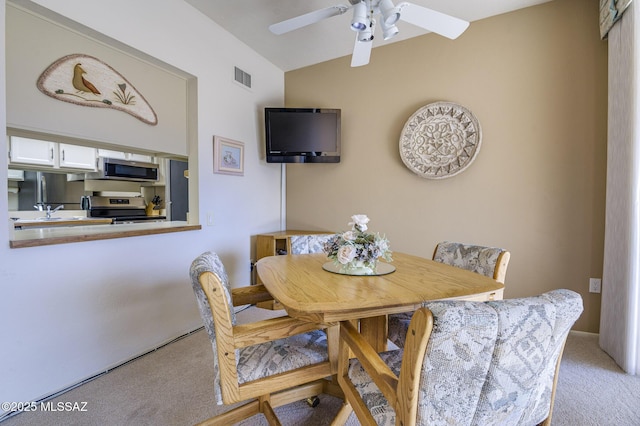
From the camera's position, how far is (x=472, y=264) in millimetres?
1704

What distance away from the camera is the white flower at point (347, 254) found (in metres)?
1.36

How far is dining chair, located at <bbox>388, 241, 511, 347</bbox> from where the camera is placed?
5.04ft

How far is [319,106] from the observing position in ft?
10.8

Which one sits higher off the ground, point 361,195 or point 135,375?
point 361,195

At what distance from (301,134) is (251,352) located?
2.32 m

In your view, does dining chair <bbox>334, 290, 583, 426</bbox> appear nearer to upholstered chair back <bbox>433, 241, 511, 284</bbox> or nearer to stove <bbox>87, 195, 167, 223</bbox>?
upholstered chair back <bbox>433, 241, 511, 284</bbox>

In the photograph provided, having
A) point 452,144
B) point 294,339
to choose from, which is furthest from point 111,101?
point 452,144

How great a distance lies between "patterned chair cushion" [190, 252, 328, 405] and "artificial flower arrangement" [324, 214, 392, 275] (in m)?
0.39

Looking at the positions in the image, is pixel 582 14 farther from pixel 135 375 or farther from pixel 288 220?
pixel 135 375

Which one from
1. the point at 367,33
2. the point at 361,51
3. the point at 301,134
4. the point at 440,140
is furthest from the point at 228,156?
the point at 440,140

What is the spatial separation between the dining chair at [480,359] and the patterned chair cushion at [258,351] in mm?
507

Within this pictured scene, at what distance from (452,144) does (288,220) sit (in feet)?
6.72

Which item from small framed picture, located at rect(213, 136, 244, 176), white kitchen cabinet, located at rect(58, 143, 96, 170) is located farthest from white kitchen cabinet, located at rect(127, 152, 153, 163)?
small framed picture, located at rect(213, 136, 244, 176)

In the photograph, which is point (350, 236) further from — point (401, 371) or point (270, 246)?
point (270, 246)
